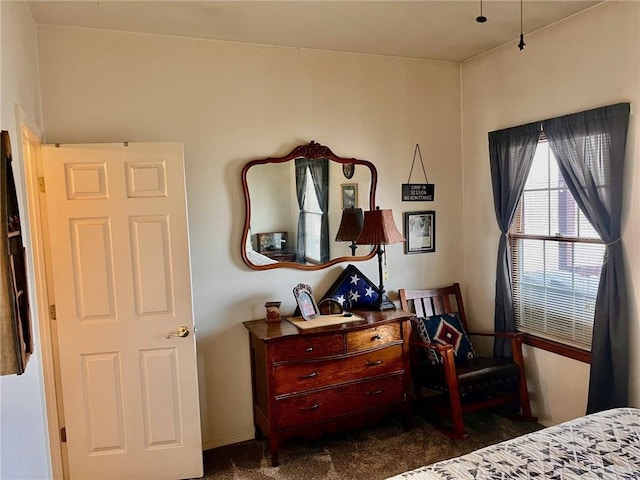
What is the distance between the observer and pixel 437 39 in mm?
3213

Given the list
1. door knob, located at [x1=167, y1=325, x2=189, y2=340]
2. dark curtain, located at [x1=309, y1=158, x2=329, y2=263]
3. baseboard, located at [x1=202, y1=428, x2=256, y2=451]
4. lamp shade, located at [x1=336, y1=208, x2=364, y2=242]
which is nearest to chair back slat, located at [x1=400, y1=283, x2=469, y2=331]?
lamp shade, located at [x1=336, y1=208, x2=364, y2=242]

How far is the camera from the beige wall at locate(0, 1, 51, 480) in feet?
5.50

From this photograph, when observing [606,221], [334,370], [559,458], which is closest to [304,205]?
[334,370]

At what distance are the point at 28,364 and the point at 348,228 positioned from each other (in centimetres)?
208

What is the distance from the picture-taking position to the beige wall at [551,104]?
2643 millimetres

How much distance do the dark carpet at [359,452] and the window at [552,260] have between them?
744 mm

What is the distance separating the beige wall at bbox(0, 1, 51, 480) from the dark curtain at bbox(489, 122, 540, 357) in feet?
9.38

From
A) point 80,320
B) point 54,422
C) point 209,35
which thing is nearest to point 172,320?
point 80,320

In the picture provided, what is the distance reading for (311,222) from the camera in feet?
11.0

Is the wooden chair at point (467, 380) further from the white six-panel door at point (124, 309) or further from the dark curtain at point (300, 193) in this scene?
the white six-panel door at point (124, 309)

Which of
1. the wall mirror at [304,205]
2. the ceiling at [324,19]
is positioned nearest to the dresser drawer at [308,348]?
the wall mirror at [304,205]

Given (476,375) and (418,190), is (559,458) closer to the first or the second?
(476,375)

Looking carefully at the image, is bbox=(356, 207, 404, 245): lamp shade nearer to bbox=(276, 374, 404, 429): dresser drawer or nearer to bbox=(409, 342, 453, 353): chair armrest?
bbox=(409, 342, 453, 353): chair armrest

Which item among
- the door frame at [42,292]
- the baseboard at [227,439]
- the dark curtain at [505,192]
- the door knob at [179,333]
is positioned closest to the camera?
the door frame at [42,292]
